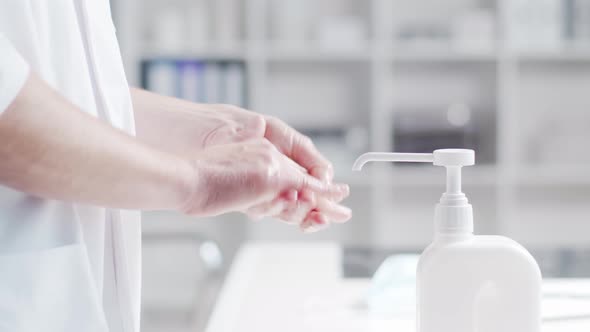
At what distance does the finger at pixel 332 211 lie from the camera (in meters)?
1.01

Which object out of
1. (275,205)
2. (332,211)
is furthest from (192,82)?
(275,205)

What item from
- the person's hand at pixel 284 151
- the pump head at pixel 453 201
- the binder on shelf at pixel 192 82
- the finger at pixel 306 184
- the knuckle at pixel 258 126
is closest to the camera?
the pump head at pixel 453 201

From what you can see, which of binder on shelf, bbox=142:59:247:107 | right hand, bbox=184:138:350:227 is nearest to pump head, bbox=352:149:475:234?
right hand, bbox=184:138:350:227

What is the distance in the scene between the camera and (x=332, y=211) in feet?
3.38

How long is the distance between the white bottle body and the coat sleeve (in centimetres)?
39

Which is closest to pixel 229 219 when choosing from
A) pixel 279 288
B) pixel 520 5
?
pixel 520 5

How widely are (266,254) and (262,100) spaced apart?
1.75 meters

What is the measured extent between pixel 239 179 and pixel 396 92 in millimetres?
2759

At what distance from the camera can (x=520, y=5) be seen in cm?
319

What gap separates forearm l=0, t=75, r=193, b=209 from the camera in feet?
2.05

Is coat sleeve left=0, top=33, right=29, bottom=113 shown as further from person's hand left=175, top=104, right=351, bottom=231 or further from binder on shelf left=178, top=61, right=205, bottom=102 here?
binder on shelf left=178, top=61, right=205, bottom=102

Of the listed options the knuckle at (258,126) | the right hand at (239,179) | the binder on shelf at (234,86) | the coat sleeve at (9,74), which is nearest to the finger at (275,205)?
the right hand at (239,179)

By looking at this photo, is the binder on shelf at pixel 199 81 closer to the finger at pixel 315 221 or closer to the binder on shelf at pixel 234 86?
the binder on shelf at pixel 234 86

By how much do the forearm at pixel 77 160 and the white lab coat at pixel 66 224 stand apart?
0.01 meters
